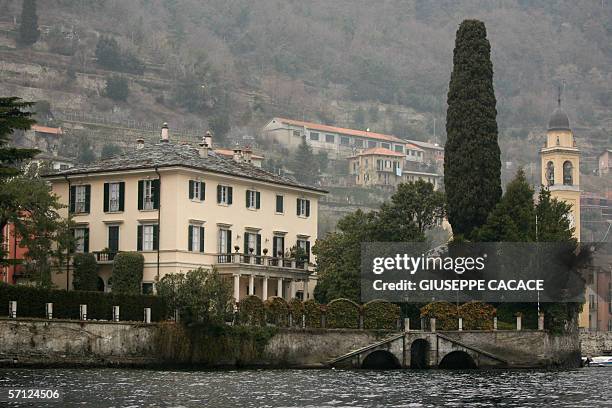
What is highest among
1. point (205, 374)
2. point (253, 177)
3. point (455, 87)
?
point (455, 87)

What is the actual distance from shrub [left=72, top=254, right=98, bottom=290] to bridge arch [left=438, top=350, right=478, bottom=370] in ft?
68.3

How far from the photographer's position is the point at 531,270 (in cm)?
8175

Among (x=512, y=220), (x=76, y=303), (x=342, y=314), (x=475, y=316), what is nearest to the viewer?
(x=76, y=303)

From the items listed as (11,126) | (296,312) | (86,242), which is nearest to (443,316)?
(296,312)

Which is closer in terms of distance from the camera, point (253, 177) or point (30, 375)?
point (30, 375)

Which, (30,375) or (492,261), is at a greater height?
(492,261)

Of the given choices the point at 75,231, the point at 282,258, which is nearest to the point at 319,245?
the point at 282,258

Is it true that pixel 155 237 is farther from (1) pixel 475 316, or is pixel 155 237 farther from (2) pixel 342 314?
(1) pixel 475 316

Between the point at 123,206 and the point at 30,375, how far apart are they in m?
27.0

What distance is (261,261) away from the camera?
83875 mm

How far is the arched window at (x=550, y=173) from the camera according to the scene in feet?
470

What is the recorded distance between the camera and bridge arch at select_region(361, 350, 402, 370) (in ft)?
253

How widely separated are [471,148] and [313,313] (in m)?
16.4

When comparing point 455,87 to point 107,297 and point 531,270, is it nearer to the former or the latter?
point 531,270
